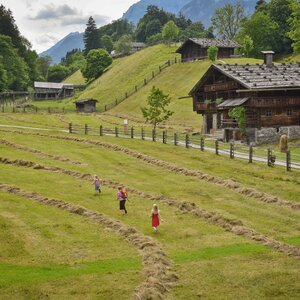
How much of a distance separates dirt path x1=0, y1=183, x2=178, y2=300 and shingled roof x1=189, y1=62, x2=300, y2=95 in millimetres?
31363

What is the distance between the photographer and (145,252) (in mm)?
21062

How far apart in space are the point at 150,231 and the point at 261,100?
35.2 m

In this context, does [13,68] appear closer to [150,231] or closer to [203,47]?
[203,47]

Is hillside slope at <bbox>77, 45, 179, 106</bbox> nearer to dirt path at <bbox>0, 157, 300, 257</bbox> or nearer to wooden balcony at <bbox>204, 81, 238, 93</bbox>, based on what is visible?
wooden balcony at <bbox>204, 81, 238, 93</bbox>

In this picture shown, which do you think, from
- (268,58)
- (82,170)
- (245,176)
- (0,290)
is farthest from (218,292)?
(268,58)

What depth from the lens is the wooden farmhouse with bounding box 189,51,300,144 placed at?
55.7 metres

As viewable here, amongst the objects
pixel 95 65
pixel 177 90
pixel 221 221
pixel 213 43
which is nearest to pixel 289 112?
pixel 221 221

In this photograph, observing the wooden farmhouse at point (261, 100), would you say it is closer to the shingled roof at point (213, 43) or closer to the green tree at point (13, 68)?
the shingled roof at point (213, 43)

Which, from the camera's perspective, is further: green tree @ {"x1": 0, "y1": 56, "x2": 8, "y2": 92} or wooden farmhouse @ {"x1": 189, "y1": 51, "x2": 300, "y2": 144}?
green tree @ {"x1": 0, "y1": 56, "x2": 8, "y2": 92}

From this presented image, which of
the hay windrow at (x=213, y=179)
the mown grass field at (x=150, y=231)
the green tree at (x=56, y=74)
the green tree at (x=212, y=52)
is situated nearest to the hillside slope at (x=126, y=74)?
the green tree at (x=212, y=52)

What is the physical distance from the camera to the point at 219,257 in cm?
2070

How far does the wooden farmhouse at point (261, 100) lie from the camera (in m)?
55.7

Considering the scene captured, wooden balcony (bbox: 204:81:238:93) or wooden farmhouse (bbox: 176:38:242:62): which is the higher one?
wooden farmhouse (bbox: 176:38:242:62)

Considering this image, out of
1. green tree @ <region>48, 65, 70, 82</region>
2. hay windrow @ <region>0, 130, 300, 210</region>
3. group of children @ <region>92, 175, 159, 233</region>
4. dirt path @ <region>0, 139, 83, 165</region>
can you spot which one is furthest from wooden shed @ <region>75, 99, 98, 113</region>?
group of children @ <region>92, 175, 159, 233</region>
